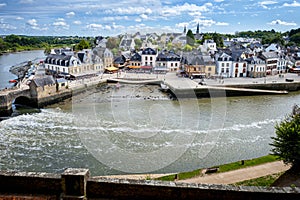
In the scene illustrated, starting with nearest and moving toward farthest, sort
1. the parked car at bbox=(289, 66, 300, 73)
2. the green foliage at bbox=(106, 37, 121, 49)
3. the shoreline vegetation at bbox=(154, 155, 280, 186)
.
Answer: the shoreline vegetation at bbox=(154, 155, 280, 186), the parked car at bbox=(289, 66, 300, 73), the green foliage at bbox=(106, 37, 121, 49)

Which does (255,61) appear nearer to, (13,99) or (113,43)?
(13,99)

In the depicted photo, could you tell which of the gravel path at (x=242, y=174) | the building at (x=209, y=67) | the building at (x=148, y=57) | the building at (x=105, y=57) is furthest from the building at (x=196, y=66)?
the gravel path at (x=242, y=174)

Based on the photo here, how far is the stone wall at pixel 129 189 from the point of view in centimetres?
385

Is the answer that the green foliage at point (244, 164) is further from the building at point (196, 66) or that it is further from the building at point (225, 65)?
the building at point (225, 65)

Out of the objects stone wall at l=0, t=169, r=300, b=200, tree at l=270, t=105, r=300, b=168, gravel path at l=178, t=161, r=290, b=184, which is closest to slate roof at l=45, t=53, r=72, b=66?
gravel path at l=178, t=161, r=290, b=184

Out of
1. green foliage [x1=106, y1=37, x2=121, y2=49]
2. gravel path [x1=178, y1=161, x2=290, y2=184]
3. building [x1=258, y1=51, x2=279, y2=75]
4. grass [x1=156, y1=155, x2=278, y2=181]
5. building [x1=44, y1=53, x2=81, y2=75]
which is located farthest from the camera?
green foliage [x1=106, y1=37, x2=121, y2=49]

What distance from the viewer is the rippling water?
11133 mm

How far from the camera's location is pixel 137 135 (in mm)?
13922

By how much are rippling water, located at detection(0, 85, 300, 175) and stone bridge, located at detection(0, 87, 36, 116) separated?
193 cm

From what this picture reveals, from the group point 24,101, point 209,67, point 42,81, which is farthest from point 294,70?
point 24,101

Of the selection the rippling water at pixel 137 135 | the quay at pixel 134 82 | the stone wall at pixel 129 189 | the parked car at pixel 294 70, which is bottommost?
the rippling water at pixel 137 135

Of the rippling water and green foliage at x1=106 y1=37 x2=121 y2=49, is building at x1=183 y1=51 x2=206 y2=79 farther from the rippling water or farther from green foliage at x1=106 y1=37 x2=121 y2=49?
green foliage at x1=106 y1=37 x2=121 y2=49

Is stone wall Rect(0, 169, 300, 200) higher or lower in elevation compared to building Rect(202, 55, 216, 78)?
lower

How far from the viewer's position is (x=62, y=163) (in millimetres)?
10992
